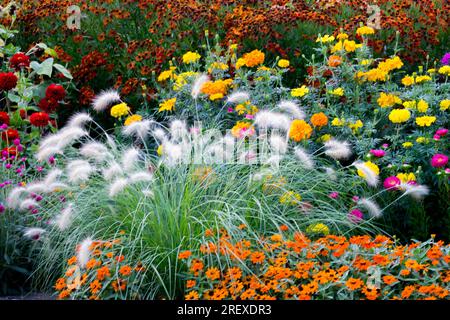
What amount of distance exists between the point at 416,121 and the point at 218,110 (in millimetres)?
1632

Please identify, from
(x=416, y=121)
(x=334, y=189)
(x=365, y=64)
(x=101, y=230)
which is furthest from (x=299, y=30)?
(x=101, y=230)

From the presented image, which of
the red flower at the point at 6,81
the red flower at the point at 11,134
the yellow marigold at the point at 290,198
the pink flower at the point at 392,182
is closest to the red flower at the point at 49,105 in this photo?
the red flower at the point at 6,81

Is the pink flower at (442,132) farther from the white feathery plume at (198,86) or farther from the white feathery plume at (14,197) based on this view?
the white feathery plume at (14,197)

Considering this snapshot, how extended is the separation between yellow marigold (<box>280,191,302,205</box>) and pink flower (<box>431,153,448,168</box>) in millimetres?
1118

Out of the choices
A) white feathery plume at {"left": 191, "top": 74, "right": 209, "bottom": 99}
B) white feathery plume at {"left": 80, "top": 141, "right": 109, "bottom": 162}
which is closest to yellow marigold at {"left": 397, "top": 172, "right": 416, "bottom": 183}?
white feathery plume at {"left": 191, "top": 74, "right": 209, "bottom": 99}

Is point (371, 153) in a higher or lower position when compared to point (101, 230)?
higher

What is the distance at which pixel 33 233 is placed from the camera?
4.80 metres

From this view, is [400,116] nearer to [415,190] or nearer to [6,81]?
[415,190]

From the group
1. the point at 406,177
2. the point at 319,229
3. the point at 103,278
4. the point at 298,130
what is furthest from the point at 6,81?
the point at 406,177

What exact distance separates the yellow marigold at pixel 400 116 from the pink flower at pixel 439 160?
44cm

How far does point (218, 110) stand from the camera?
6500mm

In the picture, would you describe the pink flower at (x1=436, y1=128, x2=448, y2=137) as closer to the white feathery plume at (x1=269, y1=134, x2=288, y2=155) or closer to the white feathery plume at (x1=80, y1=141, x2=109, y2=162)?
the white feathery plume at (x1=269, y1=134, x2=288, y2=155)

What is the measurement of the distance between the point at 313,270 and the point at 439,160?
5.71 ft

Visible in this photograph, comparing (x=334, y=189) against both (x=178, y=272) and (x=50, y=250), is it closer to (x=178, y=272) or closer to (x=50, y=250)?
(x=178, y=272)
